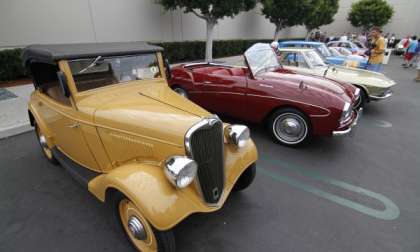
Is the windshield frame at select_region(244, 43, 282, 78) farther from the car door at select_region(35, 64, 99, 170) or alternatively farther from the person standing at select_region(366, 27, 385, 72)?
the person standing at select_region(366, 27, 385, 72)

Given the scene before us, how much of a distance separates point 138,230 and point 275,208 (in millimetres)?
1623

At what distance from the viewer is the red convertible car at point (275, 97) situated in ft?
12.4

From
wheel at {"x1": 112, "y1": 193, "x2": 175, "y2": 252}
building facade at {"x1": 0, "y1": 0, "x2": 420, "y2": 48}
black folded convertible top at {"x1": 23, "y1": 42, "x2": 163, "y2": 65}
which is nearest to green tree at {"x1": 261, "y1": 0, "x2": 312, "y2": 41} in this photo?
building facade at {"x1": 0, "y1": 0, "x2": 420, "y2": 48}

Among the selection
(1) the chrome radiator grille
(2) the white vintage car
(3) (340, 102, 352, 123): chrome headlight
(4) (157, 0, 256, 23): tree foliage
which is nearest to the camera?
(1) the chrome radiator grille

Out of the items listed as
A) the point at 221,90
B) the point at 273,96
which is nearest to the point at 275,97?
the point at 273,96

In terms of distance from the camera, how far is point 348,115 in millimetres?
3895

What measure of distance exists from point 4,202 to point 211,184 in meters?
2.67

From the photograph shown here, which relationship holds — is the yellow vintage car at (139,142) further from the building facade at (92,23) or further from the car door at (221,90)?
the building facade at (92,23)

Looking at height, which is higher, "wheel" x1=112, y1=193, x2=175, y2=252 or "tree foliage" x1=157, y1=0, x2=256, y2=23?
"tree foliage" x1=157, y1=0, x2=256, y2=23

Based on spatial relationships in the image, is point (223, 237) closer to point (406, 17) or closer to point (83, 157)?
point (83, 157)

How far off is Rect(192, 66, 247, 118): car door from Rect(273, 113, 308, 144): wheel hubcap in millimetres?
753

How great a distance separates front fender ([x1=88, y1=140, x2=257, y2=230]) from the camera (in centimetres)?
172

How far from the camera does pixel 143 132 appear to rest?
2088 millimetres

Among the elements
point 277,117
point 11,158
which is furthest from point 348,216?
point 11,158
